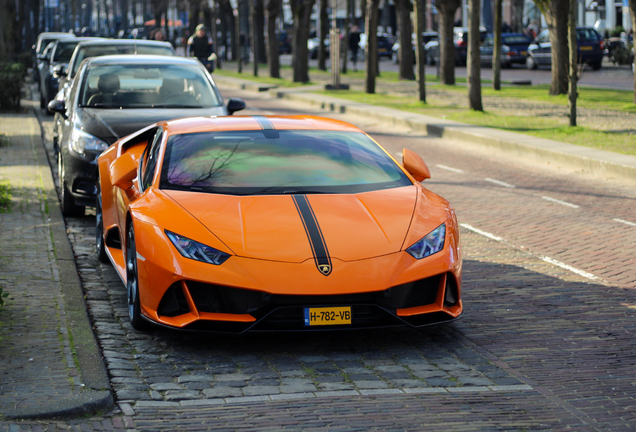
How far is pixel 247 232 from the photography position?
5211mm

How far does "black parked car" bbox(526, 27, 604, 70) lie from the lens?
1502 inches

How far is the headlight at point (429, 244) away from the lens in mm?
5272

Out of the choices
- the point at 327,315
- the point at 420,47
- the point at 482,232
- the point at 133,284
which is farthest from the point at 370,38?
the point at 327,315

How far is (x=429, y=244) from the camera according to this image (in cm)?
537

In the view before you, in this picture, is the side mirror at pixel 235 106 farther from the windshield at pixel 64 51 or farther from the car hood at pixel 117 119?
the windshield at pixel 64 51

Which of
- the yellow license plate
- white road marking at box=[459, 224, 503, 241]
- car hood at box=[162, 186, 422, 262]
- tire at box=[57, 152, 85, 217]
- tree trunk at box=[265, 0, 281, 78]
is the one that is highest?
tree trunk at box=[265, 0, 281, 78]

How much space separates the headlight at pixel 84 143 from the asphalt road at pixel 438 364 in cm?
145

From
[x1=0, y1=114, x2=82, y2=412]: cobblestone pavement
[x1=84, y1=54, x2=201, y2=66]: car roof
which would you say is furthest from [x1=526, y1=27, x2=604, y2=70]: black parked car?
[x1=0, y1=114, x2=82, y2=412]: cobblestone pavement

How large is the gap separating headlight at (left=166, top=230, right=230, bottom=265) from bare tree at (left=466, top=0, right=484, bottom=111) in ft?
52.2

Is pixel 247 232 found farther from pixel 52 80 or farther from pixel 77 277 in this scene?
pixel 52 80

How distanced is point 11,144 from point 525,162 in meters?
8.45

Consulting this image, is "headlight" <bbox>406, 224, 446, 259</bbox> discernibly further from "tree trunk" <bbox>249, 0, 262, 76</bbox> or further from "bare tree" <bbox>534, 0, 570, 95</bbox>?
"tree trunk" <bbox>249, 0, 262, 76</bbox>

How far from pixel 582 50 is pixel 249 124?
1347 inches

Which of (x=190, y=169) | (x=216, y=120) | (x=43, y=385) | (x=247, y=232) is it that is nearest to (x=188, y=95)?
(x=216, y=120)
